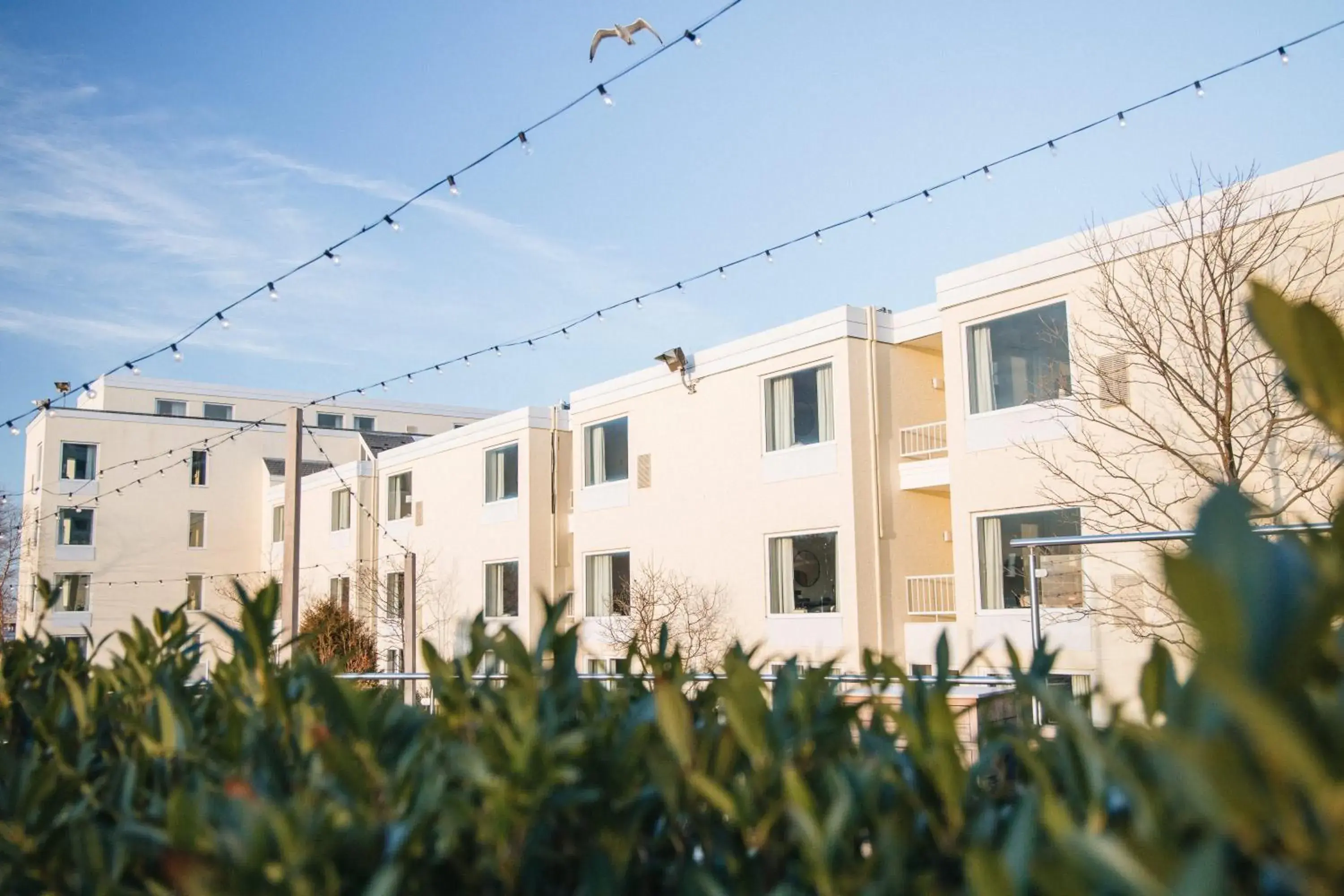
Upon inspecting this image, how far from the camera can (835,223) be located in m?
12.4

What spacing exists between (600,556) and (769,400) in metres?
5.04

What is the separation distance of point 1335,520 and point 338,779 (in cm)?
114

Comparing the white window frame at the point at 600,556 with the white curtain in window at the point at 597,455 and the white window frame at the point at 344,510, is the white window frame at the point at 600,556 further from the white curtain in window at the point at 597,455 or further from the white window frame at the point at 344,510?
the white window frame at the point at 344,510

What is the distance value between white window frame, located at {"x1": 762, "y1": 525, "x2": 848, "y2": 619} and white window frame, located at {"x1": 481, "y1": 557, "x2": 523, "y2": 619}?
6.52 m

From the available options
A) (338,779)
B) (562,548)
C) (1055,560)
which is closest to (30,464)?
(562,548)

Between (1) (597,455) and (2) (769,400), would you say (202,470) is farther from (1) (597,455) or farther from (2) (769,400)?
(2) (769,400)

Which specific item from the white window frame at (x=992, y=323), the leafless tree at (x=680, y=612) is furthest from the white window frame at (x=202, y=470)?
the white window frame at (x=992, y=323)

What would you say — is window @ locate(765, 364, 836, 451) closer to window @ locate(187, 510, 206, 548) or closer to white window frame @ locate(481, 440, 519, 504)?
white window frame @ locate(481, 440, 519, 504)

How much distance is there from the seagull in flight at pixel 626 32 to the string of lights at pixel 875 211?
365cm

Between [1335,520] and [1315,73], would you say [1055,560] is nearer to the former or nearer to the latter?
[1315,73]

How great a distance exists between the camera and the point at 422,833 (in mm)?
1437

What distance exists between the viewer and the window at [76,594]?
3154 cm

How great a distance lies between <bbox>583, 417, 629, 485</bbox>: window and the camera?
19953 mm

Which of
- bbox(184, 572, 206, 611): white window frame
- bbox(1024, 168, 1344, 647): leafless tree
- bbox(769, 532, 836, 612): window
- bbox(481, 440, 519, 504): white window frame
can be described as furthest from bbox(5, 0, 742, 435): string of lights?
bbox(184, 572, 206, 611): white window frame
